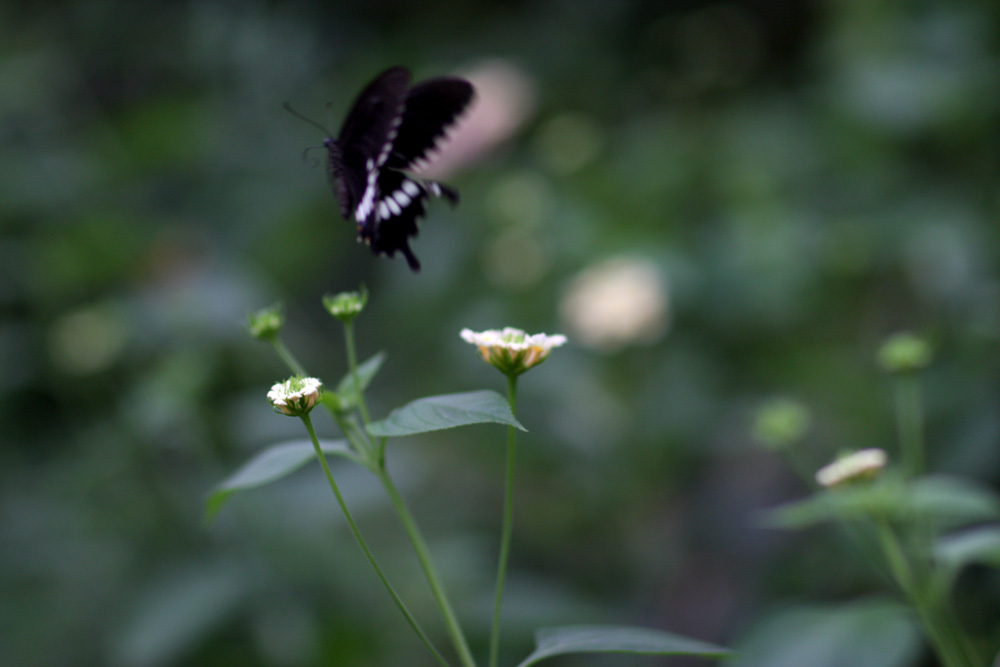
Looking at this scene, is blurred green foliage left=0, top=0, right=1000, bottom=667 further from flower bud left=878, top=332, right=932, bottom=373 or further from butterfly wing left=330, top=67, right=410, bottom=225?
butterfly wing left=330, top=67, right=410, bottom=225

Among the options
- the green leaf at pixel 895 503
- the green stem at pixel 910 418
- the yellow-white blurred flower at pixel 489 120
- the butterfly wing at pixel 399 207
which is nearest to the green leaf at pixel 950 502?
the green leaf at pixel 895 503

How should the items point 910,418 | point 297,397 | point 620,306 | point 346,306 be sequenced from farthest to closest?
1. point 620,306
2. point 910,418
3. point 346,306
4. point 297,397

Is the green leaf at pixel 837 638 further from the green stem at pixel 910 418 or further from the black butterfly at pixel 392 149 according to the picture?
the green stem at pixel 910 418

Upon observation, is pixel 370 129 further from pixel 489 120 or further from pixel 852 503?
pixel 489 120

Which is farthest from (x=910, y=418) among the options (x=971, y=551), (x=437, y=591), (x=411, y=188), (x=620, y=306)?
(x=437, y=591)

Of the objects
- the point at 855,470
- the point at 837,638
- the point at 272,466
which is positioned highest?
the point at 272,466

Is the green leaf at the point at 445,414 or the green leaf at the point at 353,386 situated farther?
the green leaf at the point at 353,386

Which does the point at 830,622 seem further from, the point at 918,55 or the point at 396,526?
the point at 918,55
